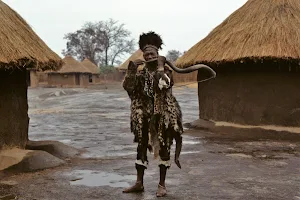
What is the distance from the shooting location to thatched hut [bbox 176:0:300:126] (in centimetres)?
918

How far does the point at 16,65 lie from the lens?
20.0 feet

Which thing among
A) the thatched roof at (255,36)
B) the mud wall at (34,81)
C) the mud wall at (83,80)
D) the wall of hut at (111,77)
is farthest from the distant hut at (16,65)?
the wall of hut at (111,77)

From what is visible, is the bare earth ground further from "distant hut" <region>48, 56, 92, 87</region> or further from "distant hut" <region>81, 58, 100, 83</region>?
"distant hut" <region>81, 58, 100, 83</region>

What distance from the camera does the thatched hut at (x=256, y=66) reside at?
9180mm

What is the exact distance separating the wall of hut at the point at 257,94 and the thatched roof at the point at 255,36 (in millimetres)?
429

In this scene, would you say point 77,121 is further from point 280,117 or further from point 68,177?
point 68,177

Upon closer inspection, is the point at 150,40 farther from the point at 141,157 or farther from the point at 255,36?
the point at 255,36

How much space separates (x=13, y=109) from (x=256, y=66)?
5.40m

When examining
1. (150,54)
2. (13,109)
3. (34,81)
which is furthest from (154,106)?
(34,81)

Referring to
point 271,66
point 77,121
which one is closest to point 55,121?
point 77,121

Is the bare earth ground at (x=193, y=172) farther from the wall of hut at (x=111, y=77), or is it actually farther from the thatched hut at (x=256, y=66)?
the wall of hut at (x=111, y=77)

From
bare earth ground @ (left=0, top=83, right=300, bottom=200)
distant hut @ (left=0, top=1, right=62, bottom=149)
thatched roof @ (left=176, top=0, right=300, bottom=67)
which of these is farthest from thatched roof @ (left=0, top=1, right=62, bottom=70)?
thatched roof @ (left=176, top=0, right=300, bottom=67)

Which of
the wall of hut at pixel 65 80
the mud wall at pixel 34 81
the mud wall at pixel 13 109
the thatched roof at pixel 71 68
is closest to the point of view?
the mud wall at pixel 13 109

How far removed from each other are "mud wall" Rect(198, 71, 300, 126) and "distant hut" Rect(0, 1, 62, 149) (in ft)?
Answer: 14.0
